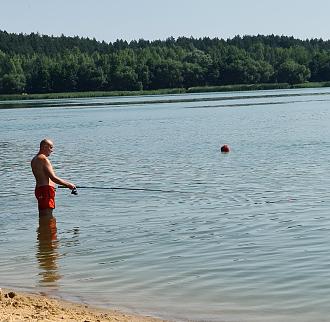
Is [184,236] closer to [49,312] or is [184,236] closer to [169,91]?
[49,312]

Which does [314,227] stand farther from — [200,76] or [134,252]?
[200,76]

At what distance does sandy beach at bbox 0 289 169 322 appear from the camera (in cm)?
890

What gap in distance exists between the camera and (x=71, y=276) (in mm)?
11898

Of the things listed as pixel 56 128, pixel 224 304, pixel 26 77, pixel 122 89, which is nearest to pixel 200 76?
pixel 122 89

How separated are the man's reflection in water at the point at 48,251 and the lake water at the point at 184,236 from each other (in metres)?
0.03

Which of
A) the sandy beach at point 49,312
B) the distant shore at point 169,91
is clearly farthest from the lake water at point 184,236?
the distant shore at point 169,91

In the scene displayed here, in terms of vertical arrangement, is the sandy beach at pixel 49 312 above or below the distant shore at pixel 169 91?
below

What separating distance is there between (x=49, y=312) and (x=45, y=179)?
7.05 meters

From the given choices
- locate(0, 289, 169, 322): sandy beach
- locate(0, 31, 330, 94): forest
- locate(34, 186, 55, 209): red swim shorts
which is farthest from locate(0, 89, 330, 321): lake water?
locate(0, 31, 330, 94): forest

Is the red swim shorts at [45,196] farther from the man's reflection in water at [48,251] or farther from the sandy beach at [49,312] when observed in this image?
the sandy beach at [49,312]

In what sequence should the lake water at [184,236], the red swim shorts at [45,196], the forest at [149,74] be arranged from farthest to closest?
1. the forest at [149,74]
2. the red swim shorts at [45,196]
3. the lake water at [184,236]

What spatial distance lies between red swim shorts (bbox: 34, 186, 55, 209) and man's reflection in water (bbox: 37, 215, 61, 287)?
0.79 feet

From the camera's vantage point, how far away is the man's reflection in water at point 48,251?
11898 millimetres

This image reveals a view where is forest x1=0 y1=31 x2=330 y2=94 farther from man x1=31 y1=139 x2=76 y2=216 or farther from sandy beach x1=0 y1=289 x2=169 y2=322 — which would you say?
sandy beach x1=0 y1=289 x2=169 y2=322
